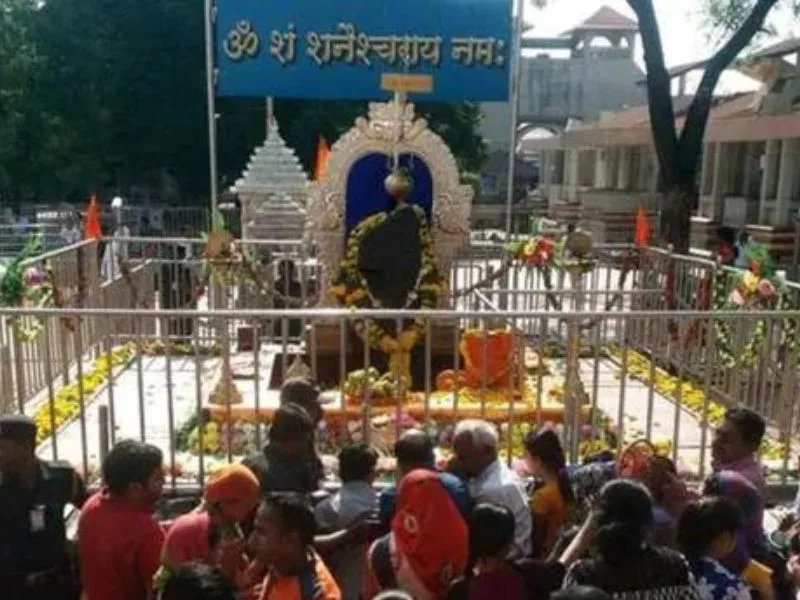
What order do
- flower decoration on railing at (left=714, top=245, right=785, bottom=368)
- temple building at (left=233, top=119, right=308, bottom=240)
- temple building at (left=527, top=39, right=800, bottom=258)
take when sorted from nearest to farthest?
flower decoration on railing at (left=714, top=245, right=785, bottom=368) → temple building at (left=233, top=119, right=308, bottom=240) → temple building at (left=527, top=39, right=800, bottom=258)

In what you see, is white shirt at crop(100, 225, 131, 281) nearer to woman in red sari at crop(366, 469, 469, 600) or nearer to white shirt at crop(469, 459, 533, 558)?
white shirt at crop(469, 459, 533, 558)

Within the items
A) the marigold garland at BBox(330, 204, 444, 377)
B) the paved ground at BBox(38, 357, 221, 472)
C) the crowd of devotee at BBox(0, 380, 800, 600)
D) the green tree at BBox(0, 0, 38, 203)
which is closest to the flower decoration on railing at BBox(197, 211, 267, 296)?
the paved ground at BBox(38, 357, 221, 472)

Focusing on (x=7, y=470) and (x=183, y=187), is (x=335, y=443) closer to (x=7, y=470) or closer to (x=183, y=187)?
(x=7, y=470)

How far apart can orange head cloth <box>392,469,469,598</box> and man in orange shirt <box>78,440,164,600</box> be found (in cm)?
85

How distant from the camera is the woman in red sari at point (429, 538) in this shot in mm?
3008

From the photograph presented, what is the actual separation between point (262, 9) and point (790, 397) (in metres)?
6.67

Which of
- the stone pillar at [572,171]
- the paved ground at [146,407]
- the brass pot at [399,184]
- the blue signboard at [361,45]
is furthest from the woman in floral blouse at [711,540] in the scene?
the stone pillar at [572,171]

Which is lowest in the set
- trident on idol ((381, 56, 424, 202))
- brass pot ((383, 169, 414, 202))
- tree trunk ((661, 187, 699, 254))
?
tree trunk ((661, 187, 699, 254))

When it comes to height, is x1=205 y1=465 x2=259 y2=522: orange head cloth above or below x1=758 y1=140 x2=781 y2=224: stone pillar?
below

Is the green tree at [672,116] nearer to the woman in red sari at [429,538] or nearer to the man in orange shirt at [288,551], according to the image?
the woman in red sari at [429,538]

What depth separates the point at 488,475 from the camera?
11.6ft

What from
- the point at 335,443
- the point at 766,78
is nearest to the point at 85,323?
the point at 335,443

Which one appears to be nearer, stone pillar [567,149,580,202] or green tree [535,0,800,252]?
green tree [535,0,800,252]

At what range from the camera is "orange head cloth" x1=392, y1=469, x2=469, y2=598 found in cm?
301
